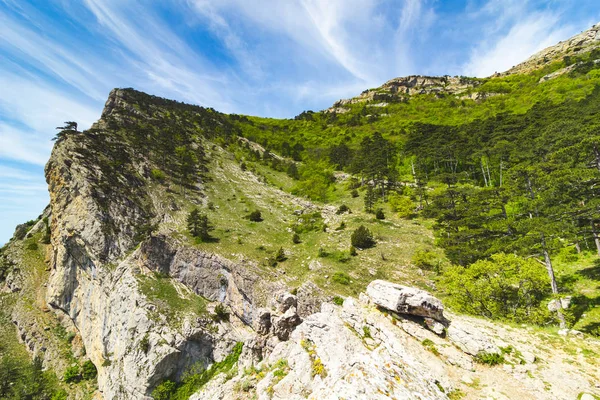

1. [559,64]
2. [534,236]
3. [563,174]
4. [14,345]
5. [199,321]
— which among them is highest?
[559,64]

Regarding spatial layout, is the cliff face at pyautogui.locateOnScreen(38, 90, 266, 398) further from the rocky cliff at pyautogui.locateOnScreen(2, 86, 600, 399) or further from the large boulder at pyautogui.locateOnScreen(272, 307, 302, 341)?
the large boulder at pyautogui.locateOnScreen(272, 307, 302, 341)

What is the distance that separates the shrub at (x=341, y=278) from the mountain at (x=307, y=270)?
0.23 metres

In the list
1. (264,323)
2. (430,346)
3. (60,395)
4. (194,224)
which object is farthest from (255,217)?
(430,346)

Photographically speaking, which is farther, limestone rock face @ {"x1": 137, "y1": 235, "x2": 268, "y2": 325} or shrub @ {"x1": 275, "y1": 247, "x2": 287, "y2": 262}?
shrub @ {"x1": 275, "y1": 247, "x2": 287, "y2": 262}

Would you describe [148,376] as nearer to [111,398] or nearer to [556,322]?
[111,398]

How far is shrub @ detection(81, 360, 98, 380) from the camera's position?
126 feet

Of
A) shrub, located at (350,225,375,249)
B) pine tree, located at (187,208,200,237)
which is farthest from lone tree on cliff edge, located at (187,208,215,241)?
shrub, located at (350,225,375,249)

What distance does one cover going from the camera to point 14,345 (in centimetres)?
4303

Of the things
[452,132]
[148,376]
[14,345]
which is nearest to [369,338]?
[148,376]

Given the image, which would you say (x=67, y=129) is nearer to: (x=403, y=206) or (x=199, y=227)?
(x=199, y=227)

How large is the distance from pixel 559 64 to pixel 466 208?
468 ft

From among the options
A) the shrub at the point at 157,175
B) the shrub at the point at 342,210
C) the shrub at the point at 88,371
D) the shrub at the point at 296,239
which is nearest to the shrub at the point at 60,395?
the shrub at the point at 88,371

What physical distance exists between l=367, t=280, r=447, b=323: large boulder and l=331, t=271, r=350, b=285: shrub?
1563 cm

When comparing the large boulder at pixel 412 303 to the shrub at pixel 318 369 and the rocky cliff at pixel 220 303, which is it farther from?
the shrub at pixel 318 369
